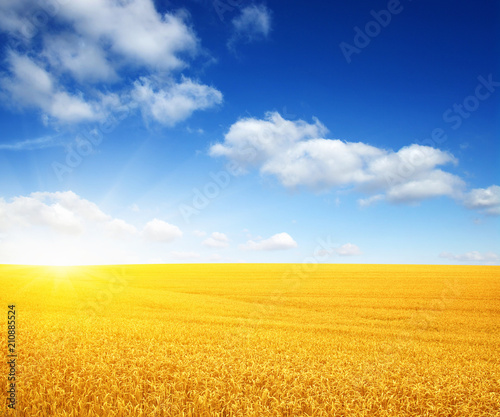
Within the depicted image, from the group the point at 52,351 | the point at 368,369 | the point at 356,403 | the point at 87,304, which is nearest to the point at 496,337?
the point at 368,369

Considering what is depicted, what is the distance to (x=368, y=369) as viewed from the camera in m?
6.68

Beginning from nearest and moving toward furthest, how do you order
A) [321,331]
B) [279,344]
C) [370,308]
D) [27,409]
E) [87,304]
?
[27,409], [279,344], [321,331], [87,304], [370,308]

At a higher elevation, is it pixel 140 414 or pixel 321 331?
pixel 140 414

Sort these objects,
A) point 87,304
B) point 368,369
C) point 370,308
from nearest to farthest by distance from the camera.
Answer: point 368,369, point 87,304, point 370,308

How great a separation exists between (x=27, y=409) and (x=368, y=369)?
6422 mm

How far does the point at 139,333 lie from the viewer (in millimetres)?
9164

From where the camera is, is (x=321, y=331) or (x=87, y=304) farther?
(x=87, y=304)

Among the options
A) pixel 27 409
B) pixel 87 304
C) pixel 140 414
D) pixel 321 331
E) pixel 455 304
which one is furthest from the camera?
pixel 455 304

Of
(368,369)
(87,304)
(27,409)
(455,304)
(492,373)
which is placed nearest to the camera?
(27,409)

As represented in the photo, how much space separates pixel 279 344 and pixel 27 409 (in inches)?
230

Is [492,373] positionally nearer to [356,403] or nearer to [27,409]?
[356,403]

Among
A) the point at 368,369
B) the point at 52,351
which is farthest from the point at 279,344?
the point at 52,351

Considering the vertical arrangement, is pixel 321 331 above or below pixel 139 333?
below

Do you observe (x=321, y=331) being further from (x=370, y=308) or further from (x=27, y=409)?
(x=27, y=409)
